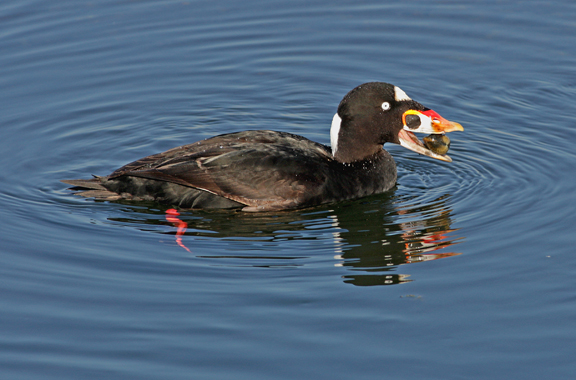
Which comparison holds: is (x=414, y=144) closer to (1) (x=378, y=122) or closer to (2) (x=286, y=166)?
(1) (x=378, y=122)

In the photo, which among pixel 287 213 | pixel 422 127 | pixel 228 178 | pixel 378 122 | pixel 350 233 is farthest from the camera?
pixel 378 122

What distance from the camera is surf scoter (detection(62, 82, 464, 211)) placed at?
26.4ft

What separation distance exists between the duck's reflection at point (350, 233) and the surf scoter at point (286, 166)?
0.17 meters

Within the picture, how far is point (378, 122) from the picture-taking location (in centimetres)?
857

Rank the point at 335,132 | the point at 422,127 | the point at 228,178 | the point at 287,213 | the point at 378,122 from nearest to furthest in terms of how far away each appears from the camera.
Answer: the point at 228,178, the point at 287,213, the point at 422,127, the point at 378,122, the point at 335,132

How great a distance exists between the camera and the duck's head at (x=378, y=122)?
8.41 metres

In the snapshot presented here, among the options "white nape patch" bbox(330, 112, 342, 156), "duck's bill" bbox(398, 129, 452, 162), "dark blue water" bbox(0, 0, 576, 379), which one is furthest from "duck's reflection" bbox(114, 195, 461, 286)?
"white nape patch" bbox(330, 112, 342, 156)

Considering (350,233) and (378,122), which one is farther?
(378,122)

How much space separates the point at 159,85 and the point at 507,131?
4.94 metres

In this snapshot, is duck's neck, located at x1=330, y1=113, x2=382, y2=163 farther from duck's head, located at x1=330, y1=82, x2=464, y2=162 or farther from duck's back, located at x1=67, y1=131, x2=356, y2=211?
duck's back, located at x1=67, y1=131, x2=356, y2=211

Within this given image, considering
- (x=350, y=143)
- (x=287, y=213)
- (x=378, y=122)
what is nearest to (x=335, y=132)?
(x=350, y=143)

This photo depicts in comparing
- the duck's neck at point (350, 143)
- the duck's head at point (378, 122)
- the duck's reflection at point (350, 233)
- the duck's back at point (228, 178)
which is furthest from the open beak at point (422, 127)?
the duck's back at point (228, 178)

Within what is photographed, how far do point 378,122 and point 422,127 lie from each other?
48cm

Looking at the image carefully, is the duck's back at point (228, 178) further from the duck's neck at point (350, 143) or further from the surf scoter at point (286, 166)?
the duck's neck at point (350, 143)
